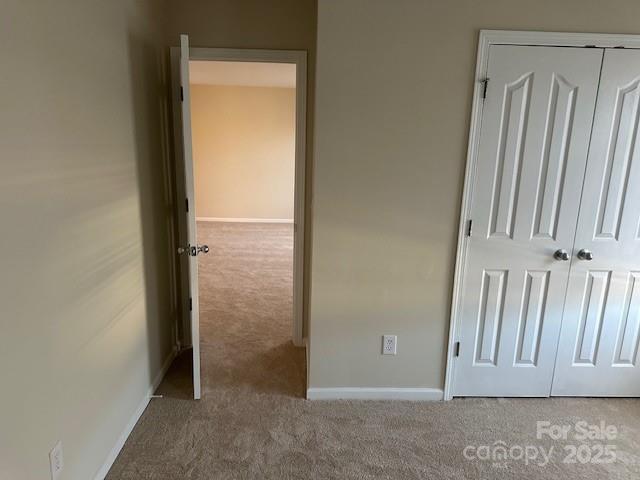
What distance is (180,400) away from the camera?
2484 millimetres

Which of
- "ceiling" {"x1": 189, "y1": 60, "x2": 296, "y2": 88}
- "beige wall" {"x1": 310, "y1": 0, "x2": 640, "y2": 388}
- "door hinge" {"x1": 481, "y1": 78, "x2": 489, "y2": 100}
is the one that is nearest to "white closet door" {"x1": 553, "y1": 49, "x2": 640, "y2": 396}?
"beige wall" {"x1": 310, "y1": 0, "x2": 640, "y2": 388}

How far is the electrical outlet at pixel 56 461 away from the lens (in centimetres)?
151

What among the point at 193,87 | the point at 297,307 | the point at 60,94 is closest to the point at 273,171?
the point at 193,87

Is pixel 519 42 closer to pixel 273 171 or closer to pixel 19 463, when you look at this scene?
pixel 19 463

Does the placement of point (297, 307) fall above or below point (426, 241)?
below

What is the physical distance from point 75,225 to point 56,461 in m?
0.88

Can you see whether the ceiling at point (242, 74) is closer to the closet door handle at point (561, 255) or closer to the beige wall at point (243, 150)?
the beige wall at point (243, 150)

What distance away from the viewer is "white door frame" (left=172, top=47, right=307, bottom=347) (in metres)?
2.70

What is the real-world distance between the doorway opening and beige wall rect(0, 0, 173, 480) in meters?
0.29

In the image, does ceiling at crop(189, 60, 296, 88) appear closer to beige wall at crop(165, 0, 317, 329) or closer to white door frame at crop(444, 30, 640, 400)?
beige wall at crop(165, 0, 317, 329)

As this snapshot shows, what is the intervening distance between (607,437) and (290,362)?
1.91 meters

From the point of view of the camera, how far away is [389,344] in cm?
249

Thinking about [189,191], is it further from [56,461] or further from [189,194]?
[56,461]

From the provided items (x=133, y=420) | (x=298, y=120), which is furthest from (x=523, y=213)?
(x=133, y=420)
